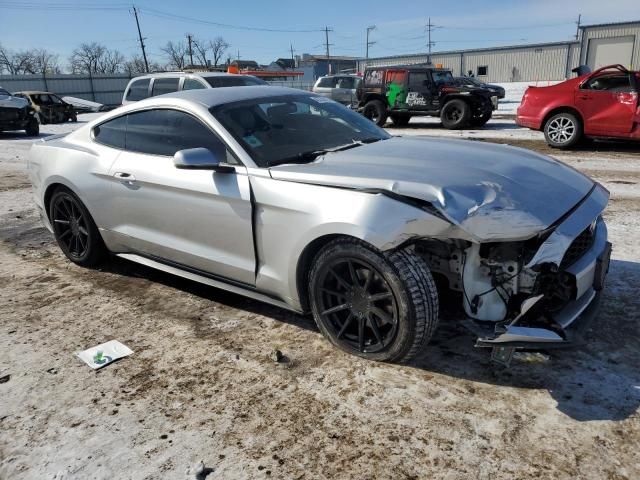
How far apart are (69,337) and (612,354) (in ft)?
11.2

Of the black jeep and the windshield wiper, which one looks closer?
the windshield wiper

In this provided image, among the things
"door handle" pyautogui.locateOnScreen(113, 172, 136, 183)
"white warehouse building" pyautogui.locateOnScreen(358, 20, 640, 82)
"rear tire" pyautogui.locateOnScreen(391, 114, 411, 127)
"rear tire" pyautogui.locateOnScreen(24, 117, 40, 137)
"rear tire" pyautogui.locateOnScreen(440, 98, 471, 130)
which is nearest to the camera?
"door handle" pyautogui.locateOnScreen(113, 172, 136, 183)

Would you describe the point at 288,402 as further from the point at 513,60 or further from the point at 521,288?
the point at 513,60

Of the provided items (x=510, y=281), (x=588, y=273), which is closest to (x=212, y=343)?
(x=510, y=281)

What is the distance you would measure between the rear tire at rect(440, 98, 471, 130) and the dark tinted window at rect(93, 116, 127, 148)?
1237 cm

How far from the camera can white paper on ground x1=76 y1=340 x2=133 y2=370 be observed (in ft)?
10.4

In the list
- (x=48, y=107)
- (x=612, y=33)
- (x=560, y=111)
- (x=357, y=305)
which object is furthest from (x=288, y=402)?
(x=612, y=33)

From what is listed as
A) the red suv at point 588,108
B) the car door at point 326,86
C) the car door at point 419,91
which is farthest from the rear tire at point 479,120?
the car door at point 326,86

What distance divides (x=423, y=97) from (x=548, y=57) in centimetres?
3710

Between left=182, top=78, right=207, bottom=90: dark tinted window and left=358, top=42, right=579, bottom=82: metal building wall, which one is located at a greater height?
left=358, top=42, right=579, bottom=82: metal building wall

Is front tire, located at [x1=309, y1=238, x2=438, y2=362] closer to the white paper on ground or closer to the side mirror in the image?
the side mirror

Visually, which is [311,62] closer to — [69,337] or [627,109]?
[627,109]

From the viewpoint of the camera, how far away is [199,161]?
10.5ft

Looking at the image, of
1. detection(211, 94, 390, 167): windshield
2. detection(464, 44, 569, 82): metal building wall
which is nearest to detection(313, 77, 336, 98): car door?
detection(211, 94, 390, 167): windshield
